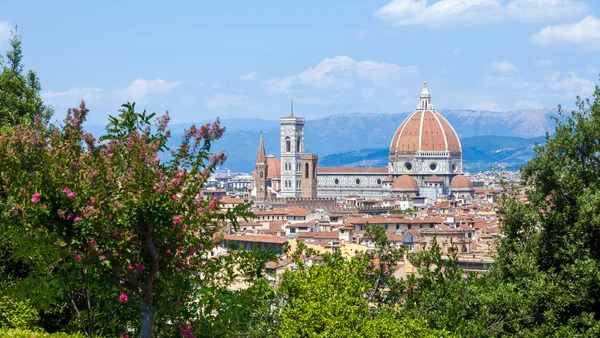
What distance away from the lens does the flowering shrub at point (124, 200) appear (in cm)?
1070

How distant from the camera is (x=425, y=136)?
16475 cm

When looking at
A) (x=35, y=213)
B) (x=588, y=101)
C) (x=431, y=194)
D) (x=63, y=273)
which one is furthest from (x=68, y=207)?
(x=431, y=194)

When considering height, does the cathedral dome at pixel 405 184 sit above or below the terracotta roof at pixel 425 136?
below

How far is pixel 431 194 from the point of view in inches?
5664

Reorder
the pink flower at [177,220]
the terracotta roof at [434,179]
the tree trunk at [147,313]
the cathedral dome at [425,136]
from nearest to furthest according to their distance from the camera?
the pink flower at [177,220] → the tree trunk at [147,313] → the terracotta roof at [434,179] → the cathedral dome at [425,136]

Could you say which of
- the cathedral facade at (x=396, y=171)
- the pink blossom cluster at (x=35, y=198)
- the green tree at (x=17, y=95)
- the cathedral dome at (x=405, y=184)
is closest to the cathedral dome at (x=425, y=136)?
the cathedral facade at (x=396, y=171)

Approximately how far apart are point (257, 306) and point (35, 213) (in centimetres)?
362

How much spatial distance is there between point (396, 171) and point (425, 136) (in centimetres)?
988

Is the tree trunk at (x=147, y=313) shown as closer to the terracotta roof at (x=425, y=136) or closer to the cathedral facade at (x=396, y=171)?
the cathedral facade at (x=396, y=171)

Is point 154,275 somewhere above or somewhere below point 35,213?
below

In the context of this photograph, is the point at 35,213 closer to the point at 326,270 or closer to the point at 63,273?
the point at 63,273

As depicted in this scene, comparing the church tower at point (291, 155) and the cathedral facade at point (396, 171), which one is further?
the church tower at point (291, 155)

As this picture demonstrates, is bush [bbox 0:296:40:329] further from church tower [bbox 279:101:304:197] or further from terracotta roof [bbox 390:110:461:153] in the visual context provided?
terracotta roof [bbox 390:110:461:153]

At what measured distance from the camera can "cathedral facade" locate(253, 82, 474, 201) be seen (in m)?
144
